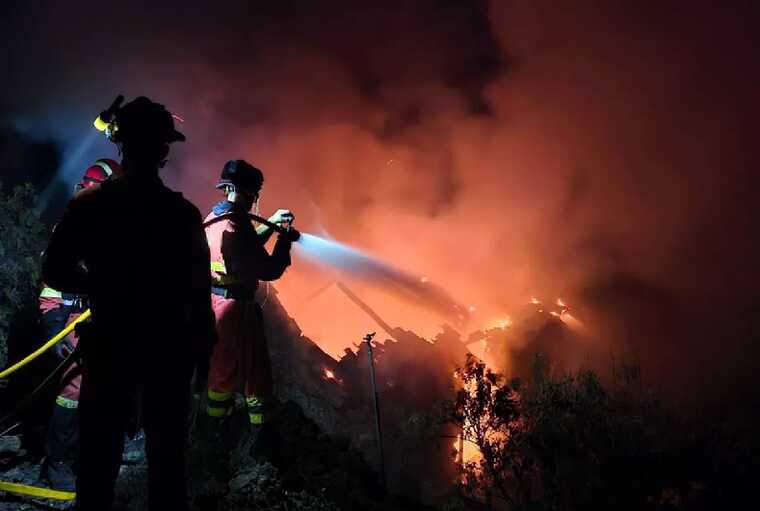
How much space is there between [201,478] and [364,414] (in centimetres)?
6727

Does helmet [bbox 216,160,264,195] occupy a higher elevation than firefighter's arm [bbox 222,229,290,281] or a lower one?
higher

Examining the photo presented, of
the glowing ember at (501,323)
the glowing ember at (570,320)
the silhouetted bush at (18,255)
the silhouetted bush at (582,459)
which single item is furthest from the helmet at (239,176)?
A: the glowing ember at (570,320)

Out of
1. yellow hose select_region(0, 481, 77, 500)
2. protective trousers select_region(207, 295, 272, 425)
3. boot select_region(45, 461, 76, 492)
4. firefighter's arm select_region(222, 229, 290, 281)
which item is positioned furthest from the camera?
protective trousers select_region(207, 295, 272, 425)

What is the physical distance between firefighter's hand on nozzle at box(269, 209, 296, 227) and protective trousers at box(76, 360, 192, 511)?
253 centimetres

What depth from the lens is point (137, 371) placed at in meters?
2.41

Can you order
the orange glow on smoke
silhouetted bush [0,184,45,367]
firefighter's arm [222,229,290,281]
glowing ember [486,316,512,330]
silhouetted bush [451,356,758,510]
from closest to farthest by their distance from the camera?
firefighter's arm [222,229,290,281], silhouetted bush [0,184,45,367], silhouetted bush [451,356,758,510], the orange glow on smoke, glowing ember [486,316,512,330]

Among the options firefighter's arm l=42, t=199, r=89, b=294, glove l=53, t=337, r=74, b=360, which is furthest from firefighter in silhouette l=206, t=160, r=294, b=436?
firefighter's arm l=42, t=199, r=89, b=294

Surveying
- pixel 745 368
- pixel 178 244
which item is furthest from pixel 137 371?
pixel 745 368

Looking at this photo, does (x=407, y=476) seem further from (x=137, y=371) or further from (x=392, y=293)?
(x=137, y=371)

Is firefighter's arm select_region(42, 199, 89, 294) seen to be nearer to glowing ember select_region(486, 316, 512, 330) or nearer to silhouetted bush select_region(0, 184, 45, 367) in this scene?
silhouetted bush select_region(0, 184, 45, 367)

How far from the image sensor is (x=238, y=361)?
4.63 metres

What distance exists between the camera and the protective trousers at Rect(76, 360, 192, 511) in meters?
2.31

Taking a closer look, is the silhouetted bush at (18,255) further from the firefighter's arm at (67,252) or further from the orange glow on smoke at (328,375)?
the orange glow on smoke at (328,375)

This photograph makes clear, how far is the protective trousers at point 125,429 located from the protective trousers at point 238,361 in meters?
2.06
